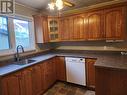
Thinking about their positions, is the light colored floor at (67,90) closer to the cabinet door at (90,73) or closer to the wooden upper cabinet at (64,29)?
the cabinet door at (90,73)

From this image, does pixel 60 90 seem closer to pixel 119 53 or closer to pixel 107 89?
pixel 107 89

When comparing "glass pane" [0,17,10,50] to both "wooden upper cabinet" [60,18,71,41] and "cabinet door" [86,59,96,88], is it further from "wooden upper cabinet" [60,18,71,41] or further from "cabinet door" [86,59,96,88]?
"cabinet door" [86,59,96,88]

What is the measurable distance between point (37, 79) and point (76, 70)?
1135mm

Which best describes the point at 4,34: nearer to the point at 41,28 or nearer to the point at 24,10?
the point at 24,10

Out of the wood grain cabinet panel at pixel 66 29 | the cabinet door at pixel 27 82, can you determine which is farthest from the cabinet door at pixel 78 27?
the cabinet door at pixel 27 82

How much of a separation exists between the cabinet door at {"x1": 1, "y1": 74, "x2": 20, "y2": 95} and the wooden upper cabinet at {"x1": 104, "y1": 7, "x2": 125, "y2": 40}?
2.47m

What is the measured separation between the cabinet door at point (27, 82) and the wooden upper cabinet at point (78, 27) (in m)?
1.79

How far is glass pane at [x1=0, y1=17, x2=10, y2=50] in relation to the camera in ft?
8.98

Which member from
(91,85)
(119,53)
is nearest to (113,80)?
(91,85)

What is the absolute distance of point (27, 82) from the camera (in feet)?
7.95

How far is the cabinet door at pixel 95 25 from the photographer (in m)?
3.06

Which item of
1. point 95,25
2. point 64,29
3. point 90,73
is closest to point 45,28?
point 64,29

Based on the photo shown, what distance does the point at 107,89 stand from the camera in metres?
2.11

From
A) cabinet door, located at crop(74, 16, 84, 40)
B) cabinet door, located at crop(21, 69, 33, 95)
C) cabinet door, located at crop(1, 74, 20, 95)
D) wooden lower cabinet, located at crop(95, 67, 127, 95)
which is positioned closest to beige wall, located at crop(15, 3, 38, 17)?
cabinet door, located at crop(74, 16, 84, 40)
